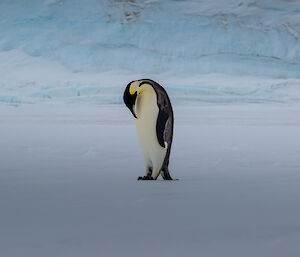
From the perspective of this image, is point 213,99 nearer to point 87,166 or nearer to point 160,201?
point 87,166

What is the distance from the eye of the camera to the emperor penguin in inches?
92.1

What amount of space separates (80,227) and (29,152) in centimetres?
226

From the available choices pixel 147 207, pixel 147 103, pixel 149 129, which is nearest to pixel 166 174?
pixel 149 129

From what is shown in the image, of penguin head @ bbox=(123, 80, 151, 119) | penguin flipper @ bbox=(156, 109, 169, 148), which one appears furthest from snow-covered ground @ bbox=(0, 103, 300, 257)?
penguin head @ bbox=(123, 80, 151, 119)

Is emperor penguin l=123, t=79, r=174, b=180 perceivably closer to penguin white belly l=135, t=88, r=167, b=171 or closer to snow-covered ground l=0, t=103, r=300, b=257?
penguin white belly l=135, t=88, r=167, b=171

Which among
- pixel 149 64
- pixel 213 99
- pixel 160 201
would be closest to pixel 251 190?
pixel 160 201

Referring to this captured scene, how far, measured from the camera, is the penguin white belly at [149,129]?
2346 millimetres

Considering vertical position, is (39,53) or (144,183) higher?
(39,53)

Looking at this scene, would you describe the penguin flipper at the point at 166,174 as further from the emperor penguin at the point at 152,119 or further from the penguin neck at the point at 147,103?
the penguin neck at the point at 147,103

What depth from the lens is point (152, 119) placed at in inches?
→ 93.5

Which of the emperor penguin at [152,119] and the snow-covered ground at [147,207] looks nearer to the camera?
the snow-covered ground at [147,207]

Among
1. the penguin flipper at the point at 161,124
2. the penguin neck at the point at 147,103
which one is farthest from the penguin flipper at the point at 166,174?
the penguin neck at the point at 147,103

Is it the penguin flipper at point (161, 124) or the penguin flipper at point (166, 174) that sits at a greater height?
the penguin flipper at point (161, 124)

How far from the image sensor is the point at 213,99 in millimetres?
14914
